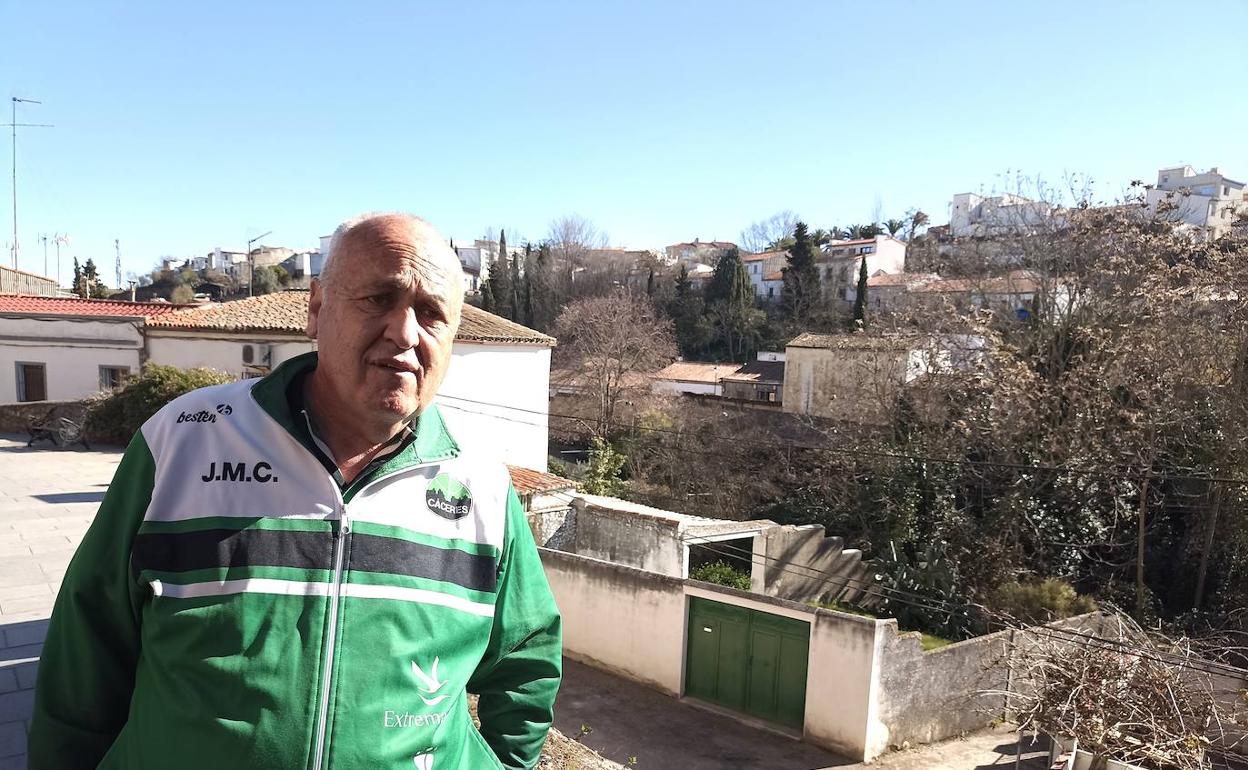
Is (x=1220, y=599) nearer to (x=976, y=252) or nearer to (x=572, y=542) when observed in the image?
(x=976, y=252)

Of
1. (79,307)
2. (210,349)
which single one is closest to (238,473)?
(210,349)

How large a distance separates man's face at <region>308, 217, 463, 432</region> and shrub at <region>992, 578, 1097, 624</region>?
15957mm

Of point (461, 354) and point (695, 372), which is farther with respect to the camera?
point (695, 372)

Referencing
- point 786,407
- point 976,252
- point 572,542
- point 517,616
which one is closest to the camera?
point 517,616

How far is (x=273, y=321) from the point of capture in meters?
18.9

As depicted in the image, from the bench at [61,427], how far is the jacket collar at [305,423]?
65.3ft

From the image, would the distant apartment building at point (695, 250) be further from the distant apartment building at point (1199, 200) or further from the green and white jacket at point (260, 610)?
the green and white jacket at point (260, 610)

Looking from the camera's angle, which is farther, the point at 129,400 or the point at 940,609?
the point at 129,400

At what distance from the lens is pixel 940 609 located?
14273 mm

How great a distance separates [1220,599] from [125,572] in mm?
19882

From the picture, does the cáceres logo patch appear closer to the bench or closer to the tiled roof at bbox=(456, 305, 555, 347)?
the tiled roof at bbox=(456, 305, 555, 347)

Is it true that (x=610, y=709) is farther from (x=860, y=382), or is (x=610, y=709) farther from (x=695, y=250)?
(x=695, y=250)

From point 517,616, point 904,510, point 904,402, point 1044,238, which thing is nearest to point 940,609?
point 904,510

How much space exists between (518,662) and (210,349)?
66.2ft
